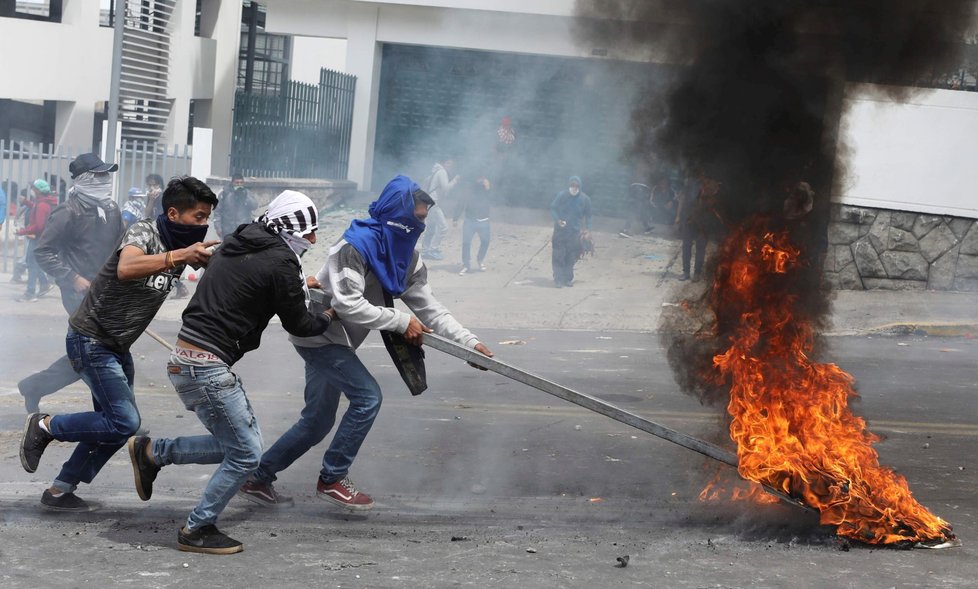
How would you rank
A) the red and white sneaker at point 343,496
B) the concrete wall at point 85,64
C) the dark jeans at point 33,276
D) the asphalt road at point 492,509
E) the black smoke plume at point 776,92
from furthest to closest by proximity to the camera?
1. the concrete wall at point 85,64
2. the dark jeans at point 33,276
3. the black smoke plume at point 776,92
4. the red and white sneaker at point 343,496
5. the asphalt road at point 492,509

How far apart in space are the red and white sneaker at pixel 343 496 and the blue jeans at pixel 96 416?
0.93 metres

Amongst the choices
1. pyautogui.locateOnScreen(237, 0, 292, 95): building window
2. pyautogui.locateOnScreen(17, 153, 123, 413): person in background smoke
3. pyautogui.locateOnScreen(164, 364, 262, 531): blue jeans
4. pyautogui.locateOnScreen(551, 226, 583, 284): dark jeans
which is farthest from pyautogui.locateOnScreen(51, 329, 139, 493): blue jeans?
pyautogui.locateOnScreen(237, 0, 292, 95): building window

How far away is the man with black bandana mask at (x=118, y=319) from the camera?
4.73 metres

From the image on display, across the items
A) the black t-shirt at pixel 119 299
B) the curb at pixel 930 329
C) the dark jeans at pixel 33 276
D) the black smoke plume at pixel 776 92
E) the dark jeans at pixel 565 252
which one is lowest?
the dark jeans at pixel 33 276

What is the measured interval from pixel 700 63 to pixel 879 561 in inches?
122

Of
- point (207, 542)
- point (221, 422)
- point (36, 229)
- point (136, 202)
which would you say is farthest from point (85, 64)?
point (207, 542)

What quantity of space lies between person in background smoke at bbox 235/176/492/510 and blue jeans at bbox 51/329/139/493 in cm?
69

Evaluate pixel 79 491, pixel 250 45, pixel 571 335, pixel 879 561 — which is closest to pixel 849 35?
pixel 879 561

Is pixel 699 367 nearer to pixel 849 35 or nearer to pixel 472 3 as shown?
pixel 849 35

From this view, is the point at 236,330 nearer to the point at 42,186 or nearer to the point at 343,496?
the point at 343,496

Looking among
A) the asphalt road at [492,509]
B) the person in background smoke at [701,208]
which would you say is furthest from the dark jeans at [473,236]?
the person in background smoke at [701,208]

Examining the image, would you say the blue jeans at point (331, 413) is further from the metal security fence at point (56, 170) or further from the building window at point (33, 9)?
the building window at point (33, 9)

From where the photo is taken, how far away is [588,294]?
13.7 metres

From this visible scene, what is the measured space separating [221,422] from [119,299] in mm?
772
